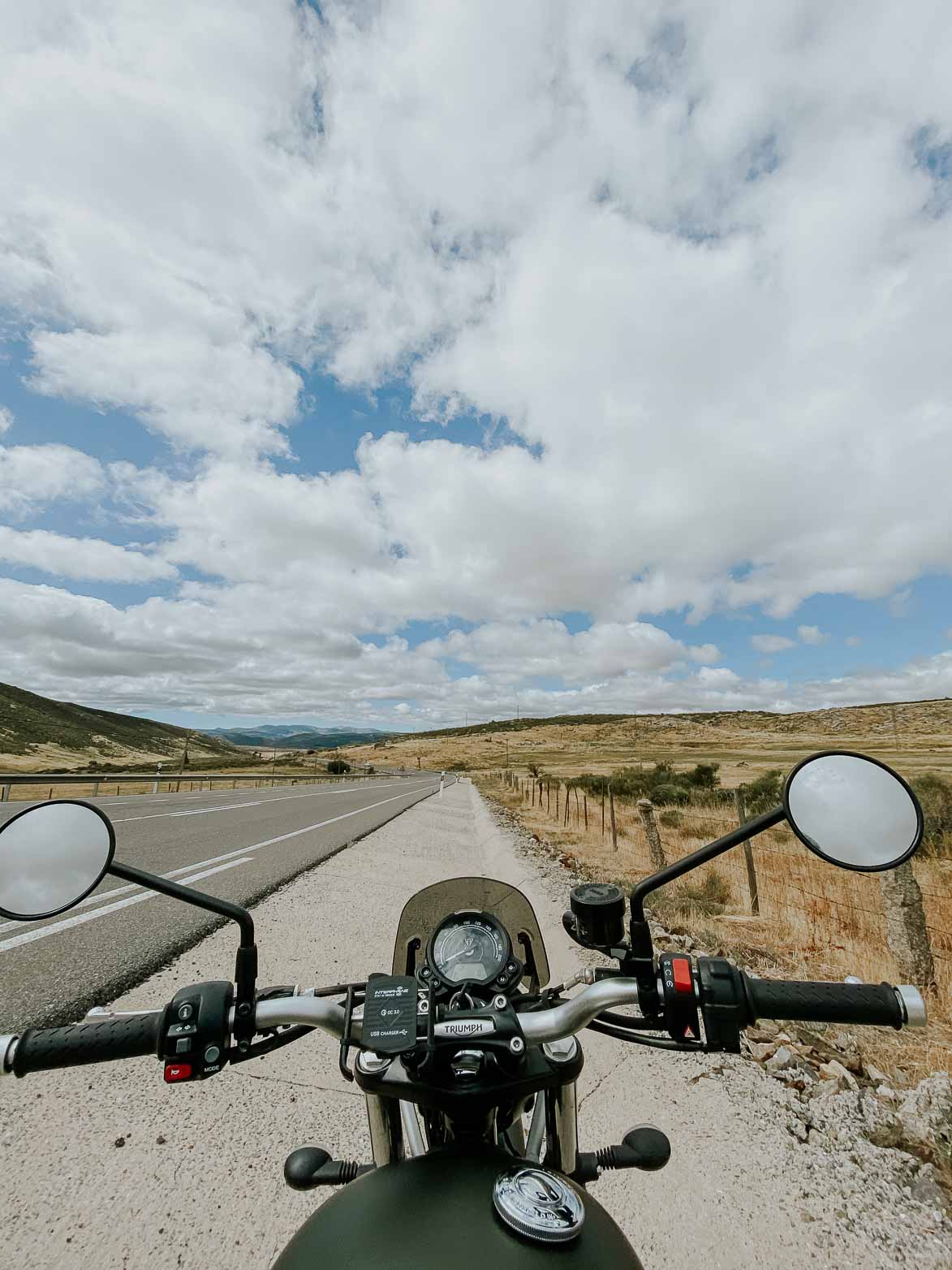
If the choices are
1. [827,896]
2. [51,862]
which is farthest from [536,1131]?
[827,896]

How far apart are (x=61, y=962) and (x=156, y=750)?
136270 millimetres

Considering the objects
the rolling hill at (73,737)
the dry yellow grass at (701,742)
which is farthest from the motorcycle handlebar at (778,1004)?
the rolling hill at (73,737)

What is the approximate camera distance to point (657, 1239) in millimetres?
2410

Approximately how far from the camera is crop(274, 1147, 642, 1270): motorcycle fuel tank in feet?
3.01

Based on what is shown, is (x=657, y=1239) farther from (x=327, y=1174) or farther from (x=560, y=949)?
(x=560, y=949)

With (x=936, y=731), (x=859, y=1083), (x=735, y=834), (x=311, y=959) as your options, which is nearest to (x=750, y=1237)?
(x=859, y=1083)

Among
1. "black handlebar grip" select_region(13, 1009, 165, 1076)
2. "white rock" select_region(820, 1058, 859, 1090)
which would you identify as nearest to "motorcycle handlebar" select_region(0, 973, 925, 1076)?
"black handlebar grip" select_region(13, 1009, 165, 1076)

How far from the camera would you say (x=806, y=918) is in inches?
297

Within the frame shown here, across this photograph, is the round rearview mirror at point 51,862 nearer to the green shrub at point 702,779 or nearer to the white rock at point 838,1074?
the white rock at point 838,1074

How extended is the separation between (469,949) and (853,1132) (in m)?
2.75

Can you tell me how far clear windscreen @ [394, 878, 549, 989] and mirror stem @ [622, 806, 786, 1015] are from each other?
1.38 feet

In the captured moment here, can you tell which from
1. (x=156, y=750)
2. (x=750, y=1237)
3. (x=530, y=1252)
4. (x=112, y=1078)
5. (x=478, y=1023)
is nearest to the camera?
(x=530, y=1252)

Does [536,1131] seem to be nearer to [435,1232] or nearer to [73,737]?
[435,1232]

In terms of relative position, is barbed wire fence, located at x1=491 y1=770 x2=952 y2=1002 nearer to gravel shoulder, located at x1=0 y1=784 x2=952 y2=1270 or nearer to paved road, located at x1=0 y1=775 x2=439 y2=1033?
gravel shoulder, located at x1=0 y1=784 x2=952 y2=1270
